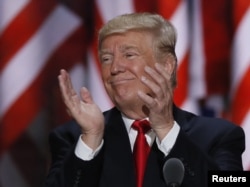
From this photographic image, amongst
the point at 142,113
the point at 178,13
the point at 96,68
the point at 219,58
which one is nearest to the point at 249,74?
the point at 219,58

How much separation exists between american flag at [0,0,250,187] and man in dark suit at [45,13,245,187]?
1.73 ft

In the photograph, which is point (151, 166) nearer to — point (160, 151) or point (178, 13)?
point (160, 151)

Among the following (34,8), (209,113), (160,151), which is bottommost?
(209,113)

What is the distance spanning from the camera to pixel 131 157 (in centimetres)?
153

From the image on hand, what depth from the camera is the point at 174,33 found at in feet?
5.32

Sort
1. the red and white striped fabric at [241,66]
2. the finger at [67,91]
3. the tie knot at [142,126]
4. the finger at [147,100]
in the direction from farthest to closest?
the red and white striped fabric at [241,66]
the tie knot at [142,126]
the finger at [67,91]
the finger at [147,100]

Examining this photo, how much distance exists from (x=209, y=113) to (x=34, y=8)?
738 mm

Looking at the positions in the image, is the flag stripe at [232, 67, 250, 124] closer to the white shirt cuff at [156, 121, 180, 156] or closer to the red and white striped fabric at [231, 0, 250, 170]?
the red and white striped fabric at [231, 0, 250, 170]

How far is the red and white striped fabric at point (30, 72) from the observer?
2184 mm

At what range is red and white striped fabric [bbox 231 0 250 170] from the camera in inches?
85.1

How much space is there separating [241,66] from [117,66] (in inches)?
30.0

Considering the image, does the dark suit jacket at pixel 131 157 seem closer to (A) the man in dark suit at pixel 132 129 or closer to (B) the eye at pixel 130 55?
(A) the man in dark suit at pixel 132 129

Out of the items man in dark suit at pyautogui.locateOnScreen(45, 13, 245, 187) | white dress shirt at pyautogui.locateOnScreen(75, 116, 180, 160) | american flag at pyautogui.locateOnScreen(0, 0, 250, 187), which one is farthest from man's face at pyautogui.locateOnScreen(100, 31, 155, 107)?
american flag at pyautogui.locateOnScreen(0, 0, 250, 187)

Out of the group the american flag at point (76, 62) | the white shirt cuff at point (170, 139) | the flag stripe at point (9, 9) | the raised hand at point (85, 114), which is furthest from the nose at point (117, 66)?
the flag stripe at point (9, 9)
